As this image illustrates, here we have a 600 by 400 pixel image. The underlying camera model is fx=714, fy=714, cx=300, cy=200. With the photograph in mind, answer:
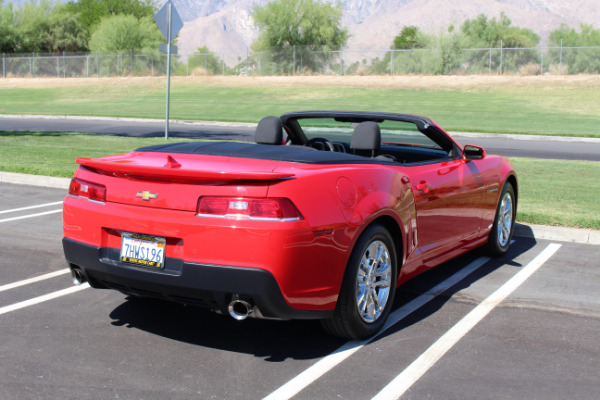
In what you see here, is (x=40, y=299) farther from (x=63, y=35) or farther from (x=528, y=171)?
(x=63, y=35)

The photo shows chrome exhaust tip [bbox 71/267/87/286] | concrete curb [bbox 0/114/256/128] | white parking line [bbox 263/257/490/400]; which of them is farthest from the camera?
concrete curb [bbox 0/114/256/128]

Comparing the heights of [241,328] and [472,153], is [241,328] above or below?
below

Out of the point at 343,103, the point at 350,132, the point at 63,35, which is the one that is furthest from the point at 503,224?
the point at 63,35

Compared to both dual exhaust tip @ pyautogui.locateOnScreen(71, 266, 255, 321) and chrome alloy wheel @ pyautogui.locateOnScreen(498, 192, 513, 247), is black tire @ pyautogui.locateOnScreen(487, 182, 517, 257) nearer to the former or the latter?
chrome alloy wheel @ pyautogui.locateOnScreen(498, 192, 513, 247)

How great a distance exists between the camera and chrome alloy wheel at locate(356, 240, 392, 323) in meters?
4.53

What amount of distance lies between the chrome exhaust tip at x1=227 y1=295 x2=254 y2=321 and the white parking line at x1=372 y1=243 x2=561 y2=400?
848 millimetres

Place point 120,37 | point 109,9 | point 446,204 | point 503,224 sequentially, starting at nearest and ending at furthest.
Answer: point 446,204 < point 503,224 < point 120,37 < point 109,9

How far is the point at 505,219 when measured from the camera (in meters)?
7.07

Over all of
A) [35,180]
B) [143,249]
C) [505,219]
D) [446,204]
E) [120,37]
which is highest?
[120,37]

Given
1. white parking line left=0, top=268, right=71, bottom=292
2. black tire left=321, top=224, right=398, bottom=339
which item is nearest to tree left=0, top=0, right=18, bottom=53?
white parking line left=0, top=268, right=71, bottom=292

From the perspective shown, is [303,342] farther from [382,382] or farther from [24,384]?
[24,384]

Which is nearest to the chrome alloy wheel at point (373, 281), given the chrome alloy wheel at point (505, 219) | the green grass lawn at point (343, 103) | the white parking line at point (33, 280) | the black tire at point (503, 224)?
the black tire at point (503, 224)

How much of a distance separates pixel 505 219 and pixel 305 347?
335cm

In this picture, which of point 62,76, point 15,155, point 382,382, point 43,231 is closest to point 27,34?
point 62,76
